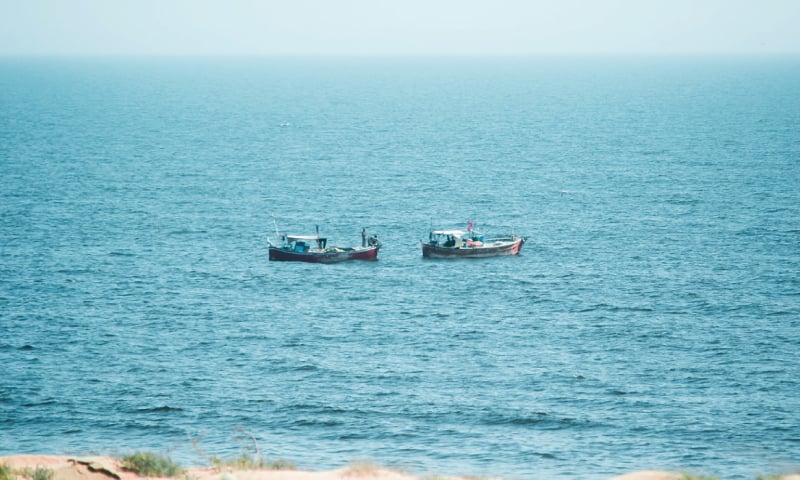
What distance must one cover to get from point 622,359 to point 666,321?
10412mm

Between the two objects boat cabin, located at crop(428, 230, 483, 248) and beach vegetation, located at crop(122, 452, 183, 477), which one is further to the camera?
boat cabin, located at crop(428, 230, 483, 248)

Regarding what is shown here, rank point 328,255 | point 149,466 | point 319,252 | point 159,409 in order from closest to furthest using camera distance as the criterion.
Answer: point 149,466 < point 159,409 < point 319,252 < point 328,255

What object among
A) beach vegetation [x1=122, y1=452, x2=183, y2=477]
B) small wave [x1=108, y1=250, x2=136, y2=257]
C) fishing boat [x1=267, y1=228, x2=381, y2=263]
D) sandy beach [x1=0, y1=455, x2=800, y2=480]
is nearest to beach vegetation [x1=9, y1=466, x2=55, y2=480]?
sandy beach [x1=0, y1=455, x2=800, y2=480]

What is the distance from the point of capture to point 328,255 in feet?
343

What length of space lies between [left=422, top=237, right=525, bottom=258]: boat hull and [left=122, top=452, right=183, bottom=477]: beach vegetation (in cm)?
6952

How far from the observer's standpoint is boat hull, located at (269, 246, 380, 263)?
104m

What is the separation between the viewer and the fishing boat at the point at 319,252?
10406 cm

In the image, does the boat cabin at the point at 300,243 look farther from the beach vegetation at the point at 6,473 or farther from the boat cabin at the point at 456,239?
the beach vegetation at the point at 6,473

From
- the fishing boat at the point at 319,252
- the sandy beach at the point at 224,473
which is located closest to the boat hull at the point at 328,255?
the fishing boat at the point at 319,252

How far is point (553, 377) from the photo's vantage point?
71.6 meters

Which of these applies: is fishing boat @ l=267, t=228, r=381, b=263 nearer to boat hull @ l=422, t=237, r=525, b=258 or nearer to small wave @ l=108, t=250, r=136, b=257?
boat hull @ l=422, t=237, r=525, b=258

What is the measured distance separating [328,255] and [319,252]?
3.22 ft

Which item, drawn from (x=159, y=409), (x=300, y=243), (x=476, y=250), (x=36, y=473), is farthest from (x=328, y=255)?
(x=36, y=473)

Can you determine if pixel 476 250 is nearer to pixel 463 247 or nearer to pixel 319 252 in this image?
pixel 463 247
